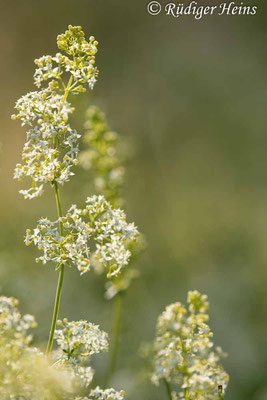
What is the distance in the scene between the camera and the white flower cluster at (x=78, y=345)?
1096 mm

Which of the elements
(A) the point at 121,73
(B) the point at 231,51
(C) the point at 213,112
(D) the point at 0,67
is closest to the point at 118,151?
(D) the point at 0,67

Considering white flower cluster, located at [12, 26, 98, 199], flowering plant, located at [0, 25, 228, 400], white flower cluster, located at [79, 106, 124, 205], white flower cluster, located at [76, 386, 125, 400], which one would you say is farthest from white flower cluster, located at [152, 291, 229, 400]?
white flower cluster, located at [79, 106, 124, 205]

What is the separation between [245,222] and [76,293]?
162 cm

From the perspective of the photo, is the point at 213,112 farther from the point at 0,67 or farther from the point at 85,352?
the point at 85,352

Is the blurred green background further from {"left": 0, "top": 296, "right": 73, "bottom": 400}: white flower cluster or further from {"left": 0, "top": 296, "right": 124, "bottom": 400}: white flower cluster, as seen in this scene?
{"left": 0, "top": 296, "right": 73, "bottom": 400}: white flower cluster

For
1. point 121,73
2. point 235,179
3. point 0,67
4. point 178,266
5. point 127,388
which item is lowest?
point 127,388

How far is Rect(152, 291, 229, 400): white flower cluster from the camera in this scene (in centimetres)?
111

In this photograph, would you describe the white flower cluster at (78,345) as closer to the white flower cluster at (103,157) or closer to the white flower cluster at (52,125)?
the white flower cluster at (52,125)

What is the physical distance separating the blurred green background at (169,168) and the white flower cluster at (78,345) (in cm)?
77

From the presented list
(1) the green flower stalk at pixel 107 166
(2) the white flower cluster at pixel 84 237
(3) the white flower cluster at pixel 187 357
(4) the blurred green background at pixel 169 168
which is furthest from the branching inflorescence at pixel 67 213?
(4) the blurred green background at pixel 169 168

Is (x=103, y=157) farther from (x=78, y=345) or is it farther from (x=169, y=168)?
(x=169, y=168)

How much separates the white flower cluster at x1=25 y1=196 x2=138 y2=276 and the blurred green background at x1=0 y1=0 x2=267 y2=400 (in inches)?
31.8

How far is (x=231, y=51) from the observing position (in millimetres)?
5688

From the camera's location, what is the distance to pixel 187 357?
116 centimetres
